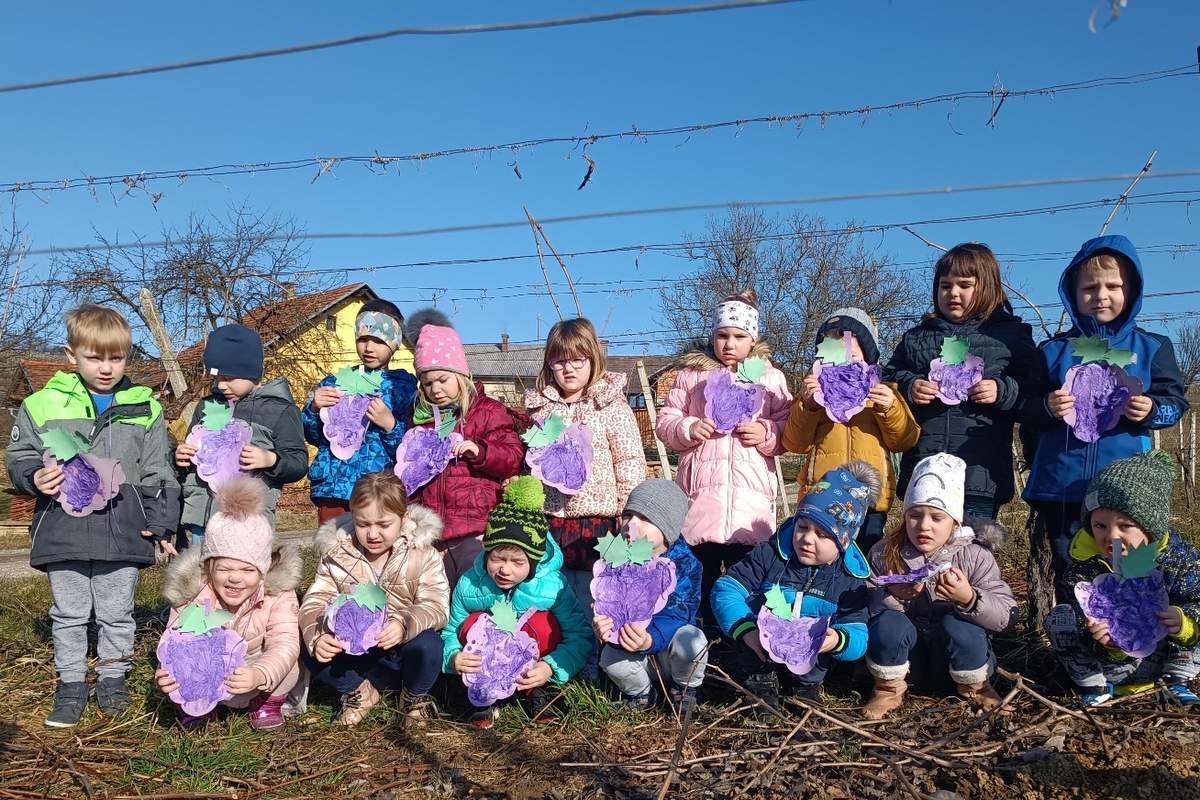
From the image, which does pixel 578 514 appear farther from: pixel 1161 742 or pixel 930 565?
pixel 1161 742

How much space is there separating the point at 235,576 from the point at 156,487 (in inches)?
27.2

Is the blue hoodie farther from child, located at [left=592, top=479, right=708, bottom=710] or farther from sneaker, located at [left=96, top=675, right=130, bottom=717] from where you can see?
sneaker, located at [left=96, top=675, right=130, bottom=717]

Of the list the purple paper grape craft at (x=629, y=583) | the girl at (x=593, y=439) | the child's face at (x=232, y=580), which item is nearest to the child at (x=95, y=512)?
the child's face at (x=232, y=580)

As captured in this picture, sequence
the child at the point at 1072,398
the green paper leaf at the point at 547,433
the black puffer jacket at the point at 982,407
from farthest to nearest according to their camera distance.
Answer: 1. the green paper leaf at the point at 547,433
2. the black puffer jacket at the point at 982,407
3. the child at the point at 1072,398

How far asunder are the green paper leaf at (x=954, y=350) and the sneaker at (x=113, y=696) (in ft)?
12.5

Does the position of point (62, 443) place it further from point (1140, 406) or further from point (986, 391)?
point (1140, 406)

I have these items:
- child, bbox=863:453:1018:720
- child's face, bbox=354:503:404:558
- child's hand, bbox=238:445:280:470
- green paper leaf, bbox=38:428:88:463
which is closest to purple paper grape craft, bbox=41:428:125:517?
green paper leaf, bbox=38:428:88:463

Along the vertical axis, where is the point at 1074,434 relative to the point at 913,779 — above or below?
above

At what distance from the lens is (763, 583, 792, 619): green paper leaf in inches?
136

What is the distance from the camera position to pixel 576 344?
4215mm

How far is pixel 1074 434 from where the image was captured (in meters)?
3.71

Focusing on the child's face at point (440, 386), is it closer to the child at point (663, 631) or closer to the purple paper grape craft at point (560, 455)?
the purple paper grape craft at point (560, 455)

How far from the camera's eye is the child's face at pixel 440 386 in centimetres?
424

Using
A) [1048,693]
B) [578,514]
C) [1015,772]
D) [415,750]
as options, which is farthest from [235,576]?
[1048,693]
